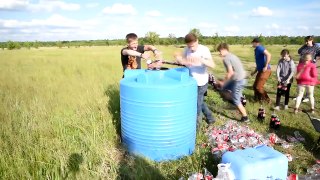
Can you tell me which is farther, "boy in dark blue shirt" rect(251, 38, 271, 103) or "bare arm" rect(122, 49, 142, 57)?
"boy in dark blue shirt" rect(251, 38, 271, 103)

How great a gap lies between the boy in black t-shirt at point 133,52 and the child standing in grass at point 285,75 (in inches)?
123

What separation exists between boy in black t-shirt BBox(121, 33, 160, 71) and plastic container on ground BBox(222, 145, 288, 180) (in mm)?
2006

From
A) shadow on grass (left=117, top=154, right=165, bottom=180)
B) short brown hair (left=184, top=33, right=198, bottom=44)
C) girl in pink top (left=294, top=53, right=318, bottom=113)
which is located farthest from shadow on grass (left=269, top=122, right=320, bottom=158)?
shadow on grass (left=117, top=154, right=165, bottom=180)

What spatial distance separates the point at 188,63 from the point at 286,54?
9.92 ft

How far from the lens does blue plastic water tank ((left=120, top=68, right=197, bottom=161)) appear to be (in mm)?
3133

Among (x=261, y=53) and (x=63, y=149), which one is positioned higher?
(x=261, y=53)

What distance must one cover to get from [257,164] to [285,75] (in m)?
4.09

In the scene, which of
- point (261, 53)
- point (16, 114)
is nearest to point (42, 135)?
point (16, 114)

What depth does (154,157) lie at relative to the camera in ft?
11.3

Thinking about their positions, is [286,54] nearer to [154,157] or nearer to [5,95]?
[154,157]

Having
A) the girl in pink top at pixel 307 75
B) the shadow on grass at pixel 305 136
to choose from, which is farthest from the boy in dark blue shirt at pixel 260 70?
the shadow on grass at pixel 305 136

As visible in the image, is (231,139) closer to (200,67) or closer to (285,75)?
(200,67)

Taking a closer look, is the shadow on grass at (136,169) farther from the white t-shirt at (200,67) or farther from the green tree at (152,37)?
the green tree at (152,37)

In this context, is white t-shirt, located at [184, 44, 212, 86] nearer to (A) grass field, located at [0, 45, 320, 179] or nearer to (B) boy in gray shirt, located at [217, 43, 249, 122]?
(B) boy in gray shirt, located at [217, 43, 249, 122]
